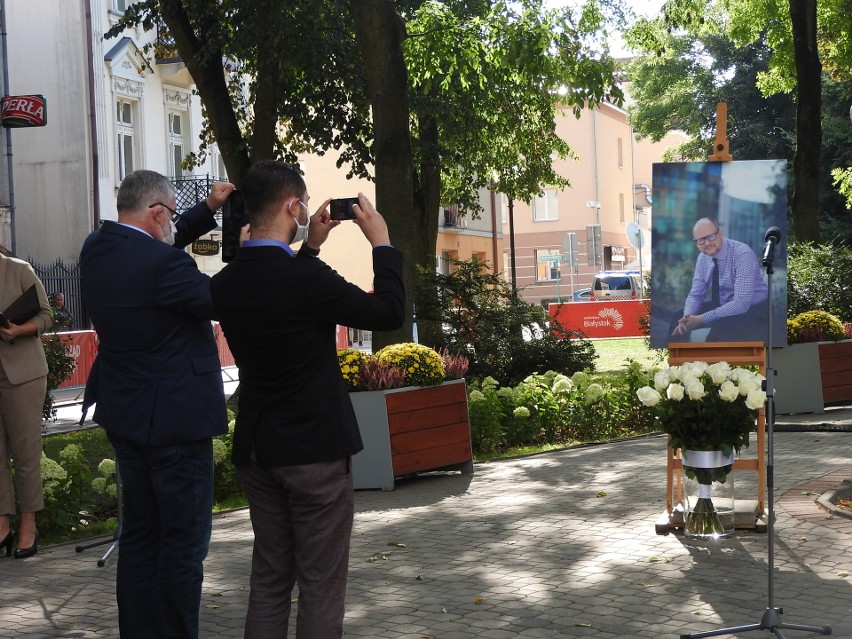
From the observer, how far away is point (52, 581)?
6.77 m

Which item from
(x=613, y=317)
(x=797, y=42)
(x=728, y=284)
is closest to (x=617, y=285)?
(x=613, y=317)

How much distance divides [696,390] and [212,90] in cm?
1156

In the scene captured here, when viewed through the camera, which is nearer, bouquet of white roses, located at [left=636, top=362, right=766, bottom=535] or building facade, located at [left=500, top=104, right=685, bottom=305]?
bouquet of white roses, located at [left=636, top=362, right=766, bottom=535]

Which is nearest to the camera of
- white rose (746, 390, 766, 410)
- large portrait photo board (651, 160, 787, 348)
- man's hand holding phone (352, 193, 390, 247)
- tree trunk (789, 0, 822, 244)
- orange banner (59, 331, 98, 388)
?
man's hand holding phone (352, 193, 390, 247)

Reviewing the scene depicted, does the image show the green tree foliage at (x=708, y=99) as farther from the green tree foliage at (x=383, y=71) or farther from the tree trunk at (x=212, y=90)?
the tree trunk at (x=212, y=90)

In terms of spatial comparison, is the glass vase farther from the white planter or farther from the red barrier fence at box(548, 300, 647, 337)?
the red barrier fence at box(548, 300, 647, 337)

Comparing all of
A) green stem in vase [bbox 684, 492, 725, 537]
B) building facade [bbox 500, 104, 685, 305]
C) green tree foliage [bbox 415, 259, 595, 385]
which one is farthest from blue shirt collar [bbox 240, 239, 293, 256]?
building facade [bbox 500, 104, 685, 305]

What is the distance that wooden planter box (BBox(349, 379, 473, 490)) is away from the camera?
969 centimetres

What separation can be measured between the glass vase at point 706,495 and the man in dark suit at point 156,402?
11.0ft

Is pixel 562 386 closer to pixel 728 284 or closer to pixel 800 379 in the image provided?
pixel 800 379

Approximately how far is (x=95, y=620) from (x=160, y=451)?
155cm

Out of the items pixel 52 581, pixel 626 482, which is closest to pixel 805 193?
pixel 626 482

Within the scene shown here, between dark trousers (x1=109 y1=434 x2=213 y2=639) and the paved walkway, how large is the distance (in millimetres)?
795

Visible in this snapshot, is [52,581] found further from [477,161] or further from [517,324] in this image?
[477,161]
